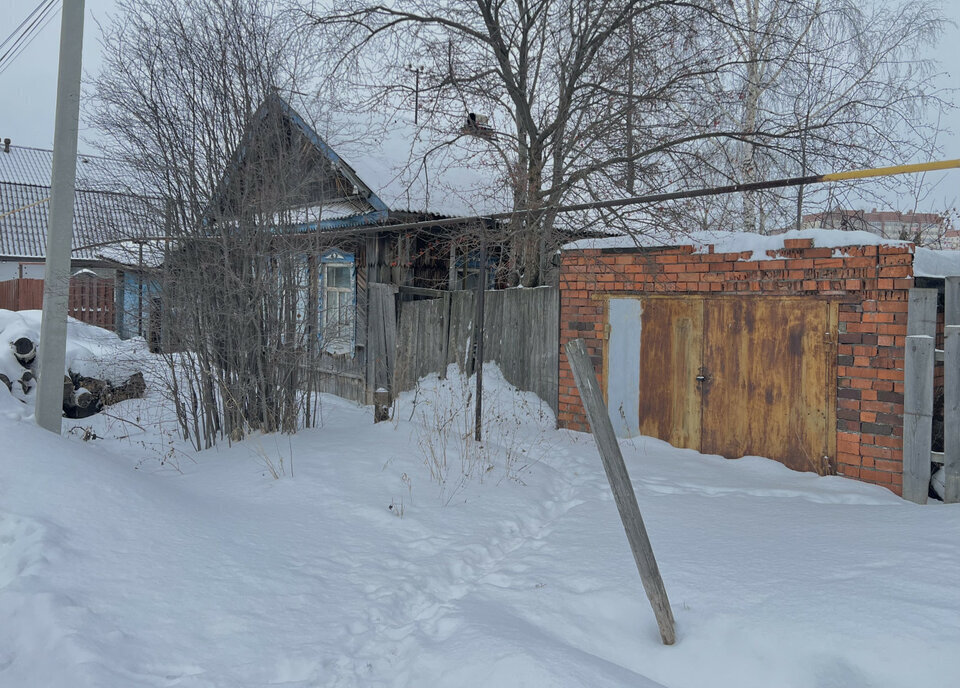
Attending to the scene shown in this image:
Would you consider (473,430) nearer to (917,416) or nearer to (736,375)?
(736,375)

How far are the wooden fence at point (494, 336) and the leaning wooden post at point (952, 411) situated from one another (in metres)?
3.74

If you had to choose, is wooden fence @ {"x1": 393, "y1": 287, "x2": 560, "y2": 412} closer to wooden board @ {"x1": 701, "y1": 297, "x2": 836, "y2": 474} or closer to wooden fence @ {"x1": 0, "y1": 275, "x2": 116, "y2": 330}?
wooden board @ {"x1": 701, "y1": 297, "x2": 836, "y2": 474}

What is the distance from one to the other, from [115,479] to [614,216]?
653 cm

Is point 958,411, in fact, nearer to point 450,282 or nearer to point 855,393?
point 855,393

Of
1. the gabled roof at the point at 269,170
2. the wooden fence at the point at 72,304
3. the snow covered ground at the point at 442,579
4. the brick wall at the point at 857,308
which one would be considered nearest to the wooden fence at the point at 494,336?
the brick wall at the point at 857,308

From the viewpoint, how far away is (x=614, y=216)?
8.84 m

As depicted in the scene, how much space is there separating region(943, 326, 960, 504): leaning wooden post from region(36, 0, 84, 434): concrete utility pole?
6892 mm

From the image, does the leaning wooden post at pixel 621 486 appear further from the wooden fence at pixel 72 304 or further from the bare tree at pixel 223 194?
the wooden fence at pixel 72 304

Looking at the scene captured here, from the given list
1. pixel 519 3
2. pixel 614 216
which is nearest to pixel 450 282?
pixel 614 216

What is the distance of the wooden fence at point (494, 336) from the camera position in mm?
8008

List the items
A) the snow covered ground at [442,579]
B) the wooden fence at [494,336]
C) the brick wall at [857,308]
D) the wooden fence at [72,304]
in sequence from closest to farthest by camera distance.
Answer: the snow covered ground at [442,579]
the brick wall at [857,308]
the wooden fence at [494,336]
the wooden fence at [72,304]

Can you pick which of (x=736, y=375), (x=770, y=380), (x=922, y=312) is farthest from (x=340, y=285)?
(x=922, y=312)

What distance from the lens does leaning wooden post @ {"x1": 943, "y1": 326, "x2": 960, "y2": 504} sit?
4.90 meters

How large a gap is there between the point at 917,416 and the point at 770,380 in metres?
1.19
